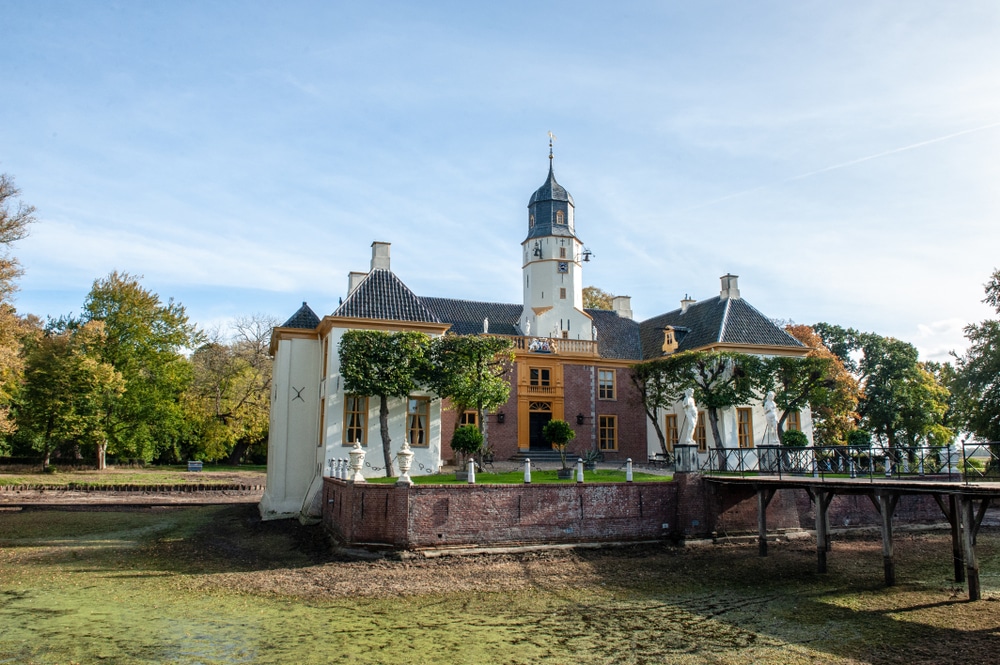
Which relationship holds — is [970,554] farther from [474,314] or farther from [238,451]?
[238,451]

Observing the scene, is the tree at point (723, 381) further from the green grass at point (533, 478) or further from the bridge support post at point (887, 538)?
the bridge support post at point (887, 538)

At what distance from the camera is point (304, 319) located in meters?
24.7

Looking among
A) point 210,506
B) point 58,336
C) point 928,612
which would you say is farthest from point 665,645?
point 58,336

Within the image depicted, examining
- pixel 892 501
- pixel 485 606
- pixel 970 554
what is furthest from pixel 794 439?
pixel 485 606

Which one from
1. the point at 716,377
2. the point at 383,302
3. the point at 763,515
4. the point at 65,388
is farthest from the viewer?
the point at 65,388

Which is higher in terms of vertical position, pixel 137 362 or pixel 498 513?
pixel 137 362

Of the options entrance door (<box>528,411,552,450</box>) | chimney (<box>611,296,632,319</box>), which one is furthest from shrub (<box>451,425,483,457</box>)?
chimney (<box>611,296,632,319</box>)

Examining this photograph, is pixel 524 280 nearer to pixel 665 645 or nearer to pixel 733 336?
pixel 733 336

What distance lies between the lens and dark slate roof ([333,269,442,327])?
22.8 metres

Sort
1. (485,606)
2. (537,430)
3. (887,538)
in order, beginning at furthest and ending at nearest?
(537,430) < (887,538) < (485,606)

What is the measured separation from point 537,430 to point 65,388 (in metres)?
23.6

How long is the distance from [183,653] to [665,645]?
23.4 feet

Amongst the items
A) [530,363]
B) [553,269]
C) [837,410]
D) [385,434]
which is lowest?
[385,434]

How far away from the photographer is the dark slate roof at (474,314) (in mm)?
31719
